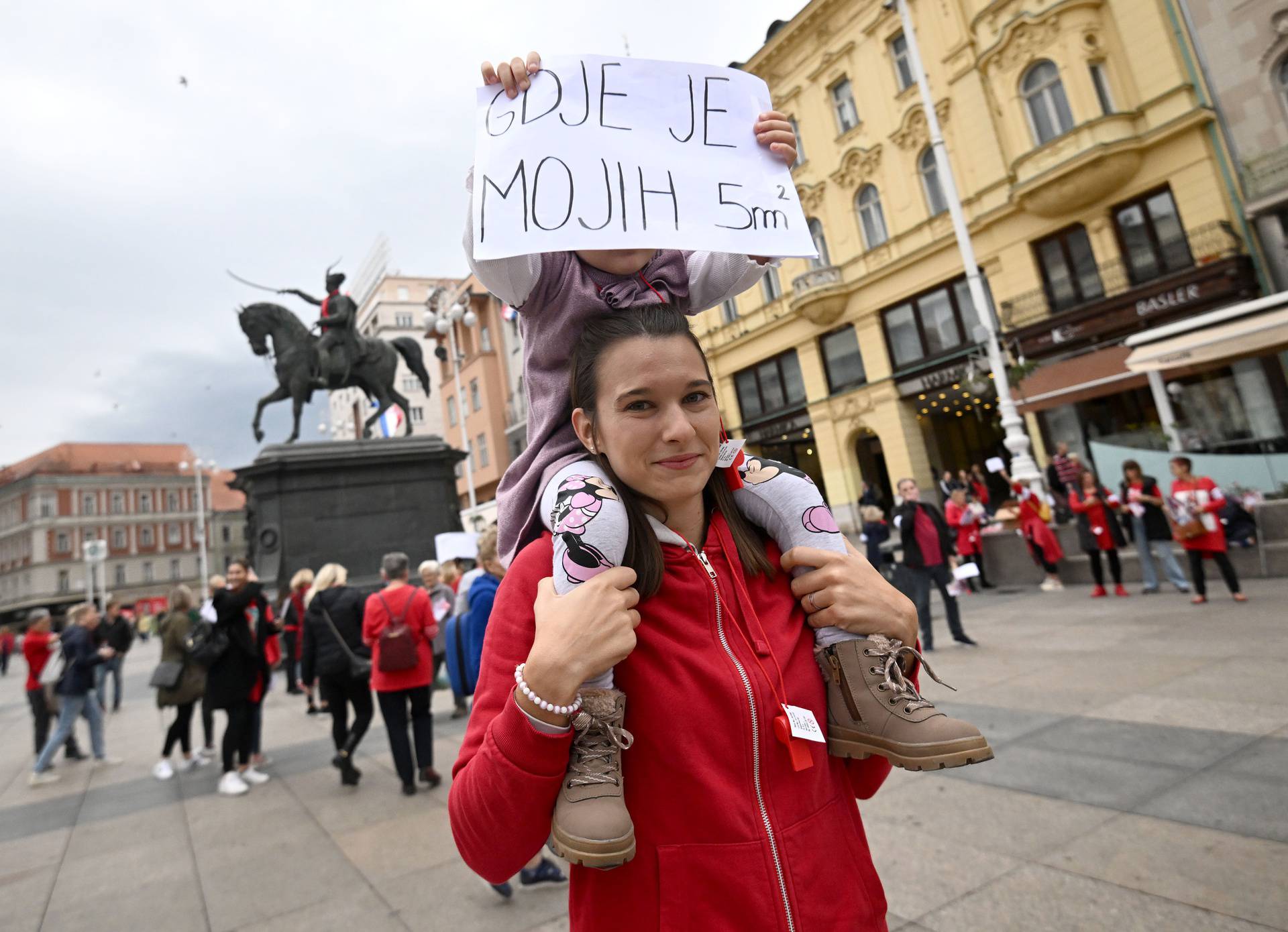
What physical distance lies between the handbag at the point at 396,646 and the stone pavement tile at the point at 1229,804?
475 centimetres

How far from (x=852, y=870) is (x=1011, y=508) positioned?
12854 millimetres

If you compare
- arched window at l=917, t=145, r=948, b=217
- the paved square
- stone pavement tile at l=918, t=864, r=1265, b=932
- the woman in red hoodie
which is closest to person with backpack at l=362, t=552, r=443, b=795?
the paved square

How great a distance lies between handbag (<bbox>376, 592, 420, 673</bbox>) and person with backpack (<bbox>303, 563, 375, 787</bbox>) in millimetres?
533

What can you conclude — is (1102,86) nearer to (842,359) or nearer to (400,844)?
(842,359)

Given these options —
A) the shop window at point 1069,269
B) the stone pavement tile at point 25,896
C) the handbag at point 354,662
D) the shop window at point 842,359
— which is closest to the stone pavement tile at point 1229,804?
the handbag at point 354,662

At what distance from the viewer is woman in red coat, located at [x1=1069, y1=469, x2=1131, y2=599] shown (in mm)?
9672

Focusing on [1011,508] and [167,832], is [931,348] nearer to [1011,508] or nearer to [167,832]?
[1011,508]

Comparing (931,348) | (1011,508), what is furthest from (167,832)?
(931,348)

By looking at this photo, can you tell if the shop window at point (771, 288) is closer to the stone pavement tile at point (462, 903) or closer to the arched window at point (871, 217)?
the arched window at point (871, 217)

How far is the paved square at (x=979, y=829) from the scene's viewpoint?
9.24 ft

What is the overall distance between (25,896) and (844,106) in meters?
27.0

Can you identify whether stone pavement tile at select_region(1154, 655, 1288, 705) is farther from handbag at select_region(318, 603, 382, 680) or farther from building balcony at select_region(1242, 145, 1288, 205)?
building balcony at select_region(1242, 145, 1288, 205)

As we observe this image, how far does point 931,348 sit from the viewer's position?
72.1 ft

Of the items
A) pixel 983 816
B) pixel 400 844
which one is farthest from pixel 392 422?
pixel 983 816
